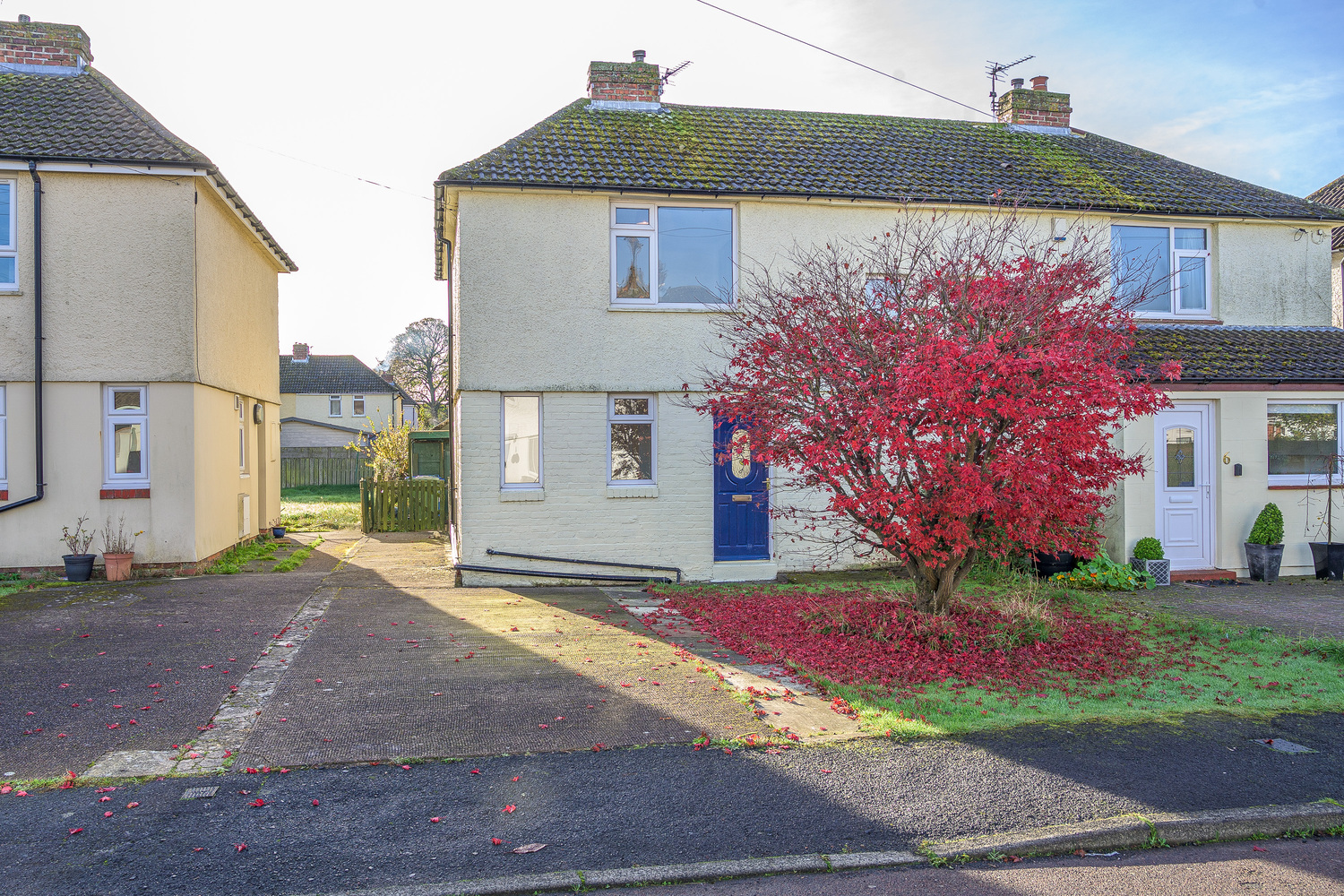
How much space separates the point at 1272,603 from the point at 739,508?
6690 mm

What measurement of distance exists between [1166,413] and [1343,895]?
→ 401 inches

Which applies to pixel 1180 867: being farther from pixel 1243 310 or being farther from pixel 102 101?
pixel 102 101

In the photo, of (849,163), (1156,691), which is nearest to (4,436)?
(849,163)

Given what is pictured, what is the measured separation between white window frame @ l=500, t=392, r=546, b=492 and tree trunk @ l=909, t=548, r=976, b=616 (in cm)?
556

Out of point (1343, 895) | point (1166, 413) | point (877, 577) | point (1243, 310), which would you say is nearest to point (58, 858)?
point (1343, 895)

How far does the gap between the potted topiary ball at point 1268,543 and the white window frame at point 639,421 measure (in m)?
8.61

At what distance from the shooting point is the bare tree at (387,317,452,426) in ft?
192

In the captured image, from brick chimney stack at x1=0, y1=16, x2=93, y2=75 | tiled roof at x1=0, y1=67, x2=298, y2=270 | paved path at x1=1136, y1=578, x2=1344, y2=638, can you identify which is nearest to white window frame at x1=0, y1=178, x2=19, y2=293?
tiled roof at x1=0, y1=67, x2=298, y2=270

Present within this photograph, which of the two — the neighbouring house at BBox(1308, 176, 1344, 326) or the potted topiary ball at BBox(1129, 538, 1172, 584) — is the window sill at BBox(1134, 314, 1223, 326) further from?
the neighbouring house at BBox(1308, 176, 1344, 326)

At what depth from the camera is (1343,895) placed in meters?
3.85

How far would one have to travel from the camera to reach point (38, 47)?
13.8 m

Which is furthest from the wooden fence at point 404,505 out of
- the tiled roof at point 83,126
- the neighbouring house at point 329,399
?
the neighbouring house at point 329,399

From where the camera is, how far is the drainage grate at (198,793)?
4621mm

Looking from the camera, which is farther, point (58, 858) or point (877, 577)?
point (877, 577)
